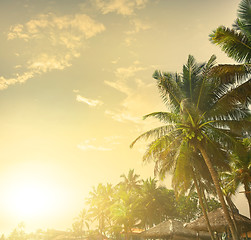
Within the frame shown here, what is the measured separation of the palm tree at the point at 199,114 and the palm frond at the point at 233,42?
3.23 feet

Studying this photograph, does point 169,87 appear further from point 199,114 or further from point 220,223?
point 220,223

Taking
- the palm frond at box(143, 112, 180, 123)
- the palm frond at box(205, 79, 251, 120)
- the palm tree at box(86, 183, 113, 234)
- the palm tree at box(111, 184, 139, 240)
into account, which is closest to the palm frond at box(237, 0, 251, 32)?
the palm frond at box(205, 79, 251, 120)

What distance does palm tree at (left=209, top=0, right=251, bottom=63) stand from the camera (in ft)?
27.1

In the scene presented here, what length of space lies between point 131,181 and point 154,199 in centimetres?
893

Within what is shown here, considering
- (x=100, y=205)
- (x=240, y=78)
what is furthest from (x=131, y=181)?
(x=240, y=78)

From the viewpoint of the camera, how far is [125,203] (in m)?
31.8

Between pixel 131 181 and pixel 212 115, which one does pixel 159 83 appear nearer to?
pixel 212 115

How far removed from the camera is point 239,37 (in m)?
8.40

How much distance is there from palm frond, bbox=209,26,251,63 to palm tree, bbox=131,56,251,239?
984mm

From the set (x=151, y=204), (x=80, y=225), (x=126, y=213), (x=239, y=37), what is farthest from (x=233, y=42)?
(x=80, y=225)

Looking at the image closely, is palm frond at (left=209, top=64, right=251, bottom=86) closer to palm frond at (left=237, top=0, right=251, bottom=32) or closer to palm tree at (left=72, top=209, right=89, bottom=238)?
palm frond at (left=237, top=0, right=251, bottom=32)

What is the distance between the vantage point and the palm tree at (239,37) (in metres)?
8.25

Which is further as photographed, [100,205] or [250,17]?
[100,205]

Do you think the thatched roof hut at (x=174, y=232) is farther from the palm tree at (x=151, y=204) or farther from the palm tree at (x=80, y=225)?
the palm tree at (x=80, y=225)
